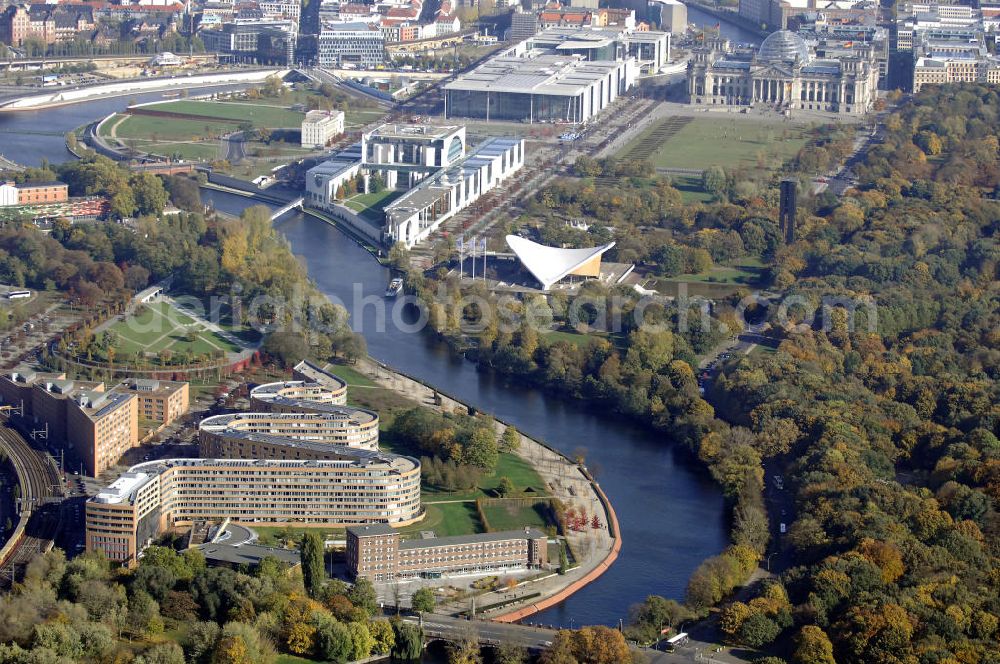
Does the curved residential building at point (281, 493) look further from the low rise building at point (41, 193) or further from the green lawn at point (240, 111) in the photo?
the green lawn at point (240, 111)

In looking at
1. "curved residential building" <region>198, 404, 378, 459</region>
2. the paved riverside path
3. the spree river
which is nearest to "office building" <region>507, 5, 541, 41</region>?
the spree river

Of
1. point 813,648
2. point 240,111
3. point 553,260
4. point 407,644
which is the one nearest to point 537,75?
point 240,111

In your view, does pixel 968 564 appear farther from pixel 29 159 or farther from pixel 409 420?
pixel 29 159

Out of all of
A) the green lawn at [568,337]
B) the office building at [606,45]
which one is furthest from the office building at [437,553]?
the office building at [606,45]

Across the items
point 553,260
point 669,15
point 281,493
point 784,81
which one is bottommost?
point 281,493

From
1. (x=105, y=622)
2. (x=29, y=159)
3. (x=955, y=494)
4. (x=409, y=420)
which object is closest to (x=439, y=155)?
(x=29, y=159)

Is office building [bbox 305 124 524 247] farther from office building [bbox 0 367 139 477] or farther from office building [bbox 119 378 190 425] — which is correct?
office building [bbox 0 367 139 477]

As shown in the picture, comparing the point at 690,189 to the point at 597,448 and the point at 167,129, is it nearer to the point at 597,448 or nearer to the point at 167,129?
the point at 167,129
